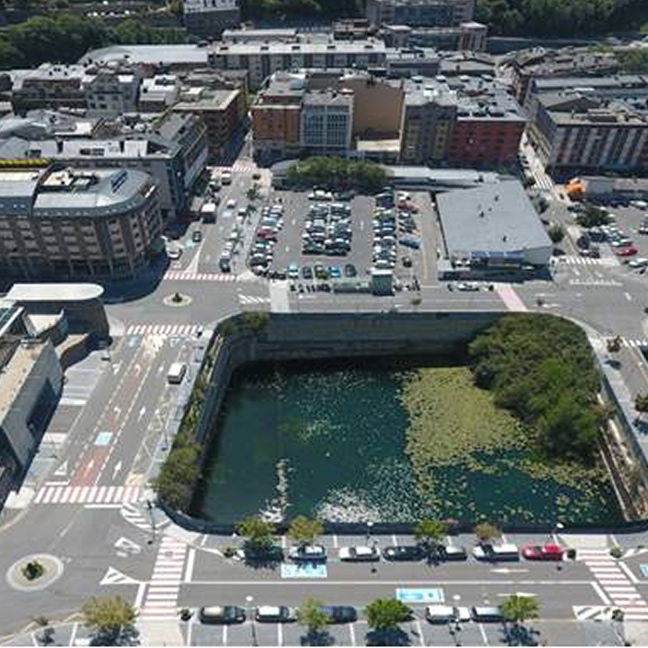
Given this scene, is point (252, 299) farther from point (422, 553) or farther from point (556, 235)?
point (556, 235)

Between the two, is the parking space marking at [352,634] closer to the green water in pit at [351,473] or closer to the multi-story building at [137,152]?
the green water in pit at [351,473]

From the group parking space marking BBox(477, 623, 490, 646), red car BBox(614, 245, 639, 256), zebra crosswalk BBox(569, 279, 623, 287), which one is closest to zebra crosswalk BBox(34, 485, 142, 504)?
parking space marking BBox(477, 623, 490, 646)

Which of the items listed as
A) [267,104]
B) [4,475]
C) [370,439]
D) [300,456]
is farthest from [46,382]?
[267,104]

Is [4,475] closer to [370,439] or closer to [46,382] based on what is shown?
[46,382]

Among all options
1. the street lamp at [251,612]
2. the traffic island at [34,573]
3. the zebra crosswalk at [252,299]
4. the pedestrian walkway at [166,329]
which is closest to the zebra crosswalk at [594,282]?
the zebra crosswalk at [252,299]

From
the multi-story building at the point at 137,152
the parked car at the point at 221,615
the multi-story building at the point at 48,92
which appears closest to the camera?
the parked car at the point at 221,615

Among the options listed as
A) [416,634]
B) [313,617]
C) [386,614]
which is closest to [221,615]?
[313,617]

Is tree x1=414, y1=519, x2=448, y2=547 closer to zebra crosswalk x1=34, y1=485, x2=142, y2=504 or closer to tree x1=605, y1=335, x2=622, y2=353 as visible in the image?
zebra crosswalk x1=34, y1=485, x2=142, y2=504
